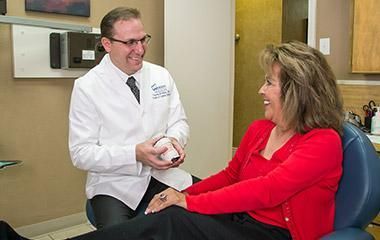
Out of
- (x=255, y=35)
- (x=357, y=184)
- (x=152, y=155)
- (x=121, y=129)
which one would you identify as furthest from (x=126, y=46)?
(x=255, y=35)

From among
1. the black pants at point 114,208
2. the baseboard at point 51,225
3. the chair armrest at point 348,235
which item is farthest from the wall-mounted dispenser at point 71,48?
the chair armrest at point 348,235


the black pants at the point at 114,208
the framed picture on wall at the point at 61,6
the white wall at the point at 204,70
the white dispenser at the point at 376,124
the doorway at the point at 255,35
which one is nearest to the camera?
the black pants at the point at 114,208

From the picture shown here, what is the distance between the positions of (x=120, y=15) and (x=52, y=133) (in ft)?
4.10

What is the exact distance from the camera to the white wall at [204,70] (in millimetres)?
3107

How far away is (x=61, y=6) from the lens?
104 inches

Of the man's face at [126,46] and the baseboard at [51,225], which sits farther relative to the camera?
the baseboard at [51,225]

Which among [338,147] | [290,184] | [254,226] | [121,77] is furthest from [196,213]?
[121,77]

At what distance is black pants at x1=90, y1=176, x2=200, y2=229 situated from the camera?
→ 5.20 ft

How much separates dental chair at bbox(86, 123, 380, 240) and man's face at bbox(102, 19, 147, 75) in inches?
36.0

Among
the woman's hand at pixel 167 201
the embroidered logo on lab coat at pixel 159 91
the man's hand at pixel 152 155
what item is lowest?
the woman's hand at pixel 167 201

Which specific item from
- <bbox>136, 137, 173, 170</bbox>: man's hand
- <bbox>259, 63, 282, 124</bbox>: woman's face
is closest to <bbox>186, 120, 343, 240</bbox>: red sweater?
<bbox>259, 63, 282, 124</bbox>: woman's face

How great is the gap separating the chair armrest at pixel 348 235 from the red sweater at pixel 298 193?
0.29ft

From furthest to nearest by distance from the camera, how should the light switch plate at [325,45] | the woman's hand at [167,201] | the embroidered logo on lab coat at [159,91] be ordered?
the light switch plate at [325,45], the embroidered logo on lab coat at [159,91], the woman's hand at [167,201]

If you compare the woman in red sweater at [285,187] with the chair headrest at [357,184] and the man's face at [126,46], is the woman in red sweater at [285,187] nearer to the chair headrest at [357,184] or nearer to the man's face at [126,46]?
the chair headrest at [357,184]
